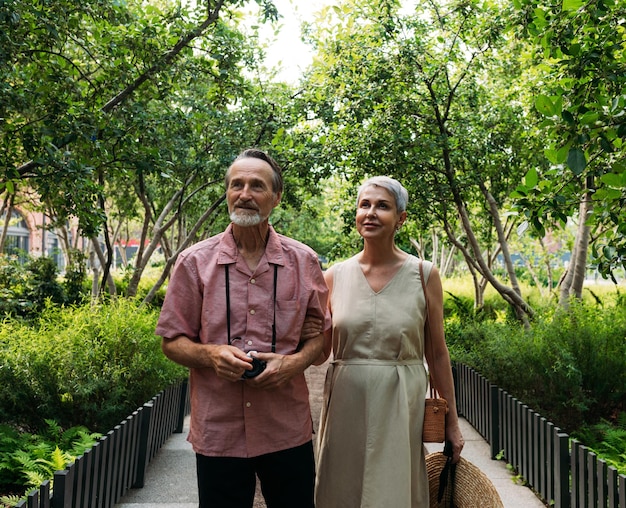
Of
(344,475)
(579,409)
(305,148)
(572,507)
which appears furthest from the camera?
(305,148)

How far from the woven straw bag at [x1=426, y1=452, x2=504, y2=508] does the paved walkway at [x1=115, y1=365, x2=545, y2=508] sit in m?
1.98

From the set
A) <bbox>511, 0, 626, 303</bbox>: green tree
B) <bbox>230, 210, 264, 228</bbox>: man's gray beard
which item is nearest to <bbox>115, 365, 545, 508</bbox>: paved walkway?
<bbox>511, 0, 626, 303</bbox>: green tree

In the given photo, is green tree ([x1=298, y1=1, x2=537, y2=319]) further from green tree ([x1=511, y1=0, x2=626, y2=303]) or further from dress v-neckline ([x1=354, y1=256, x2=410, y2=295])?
dress v-neckline ([x1=354, y1=256, x2=410, y2=295])

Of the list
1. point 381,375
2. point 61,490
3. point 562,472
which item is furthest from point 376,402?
point 562,472

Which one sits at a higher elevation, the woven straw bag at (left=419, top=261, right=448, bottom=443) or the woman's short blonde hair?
the woman's short blonde hair

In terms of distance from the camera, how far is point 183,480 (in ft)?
18.0

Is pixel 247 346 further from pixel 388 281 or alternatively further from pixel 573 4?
pixel 573 4

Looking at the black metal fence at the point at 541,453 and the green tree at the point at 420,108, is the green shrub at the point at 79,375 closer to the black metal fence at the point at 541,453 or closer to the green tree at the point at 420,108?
the black metal fence at the point at 541,453

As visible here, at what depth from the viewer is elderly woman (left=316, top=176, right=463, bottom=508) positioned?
9.51ft

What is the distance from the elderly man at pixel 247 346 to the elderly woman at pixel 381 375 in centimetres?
38

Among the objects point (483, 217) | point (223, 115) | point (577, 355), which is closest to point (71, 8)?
point (223, 115)

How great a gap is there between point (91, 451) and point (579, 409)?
13.6 ft

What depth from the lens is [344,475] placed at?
2.97 meters

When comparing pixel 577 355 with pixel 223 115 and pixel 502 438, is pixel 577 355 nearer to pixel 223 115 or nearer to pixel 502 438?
pixel 502 438
